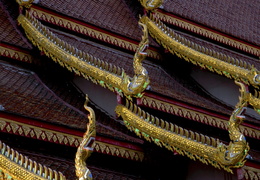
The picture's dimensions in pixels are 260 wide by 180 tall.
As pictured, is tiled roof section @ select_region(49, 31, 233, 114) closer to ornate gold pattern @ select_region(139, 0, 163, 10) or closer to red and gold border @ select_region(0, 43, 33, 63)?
red and gold border @ select_region(0, 43, 33, 63)

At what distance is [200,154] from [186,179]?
27.8 inches

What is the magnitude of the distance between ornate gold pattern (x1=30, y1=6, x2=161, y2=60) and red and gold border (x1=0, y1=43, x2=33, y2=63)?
1.43ft

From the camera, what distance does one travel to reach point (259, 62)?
293 inches

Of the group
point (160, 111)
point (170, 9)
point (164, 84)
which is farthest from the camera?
point (170, 9)

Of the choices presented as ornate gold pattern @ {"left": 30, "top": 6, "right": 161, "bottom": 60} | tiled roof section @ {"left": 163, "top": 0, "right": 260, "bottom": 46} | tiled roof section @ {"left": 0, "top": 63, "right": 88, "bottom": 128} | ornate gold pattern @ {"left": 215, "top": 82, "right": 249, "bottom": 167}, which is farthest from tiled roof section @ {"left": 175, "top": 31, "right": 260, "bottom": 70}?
ornate gold pattern @ {"left": 215, "top": 82, "right": 249, "bottom": 167}

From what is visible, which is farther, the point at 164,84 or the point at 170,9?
the point at 170,9

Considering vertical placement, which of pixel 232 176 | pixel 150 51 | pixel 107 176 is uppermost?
pixel 150 51

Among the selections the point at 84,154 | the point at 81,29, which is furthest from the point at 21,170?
the point at 81,29

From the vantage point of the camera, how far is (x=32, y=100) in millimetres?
5305

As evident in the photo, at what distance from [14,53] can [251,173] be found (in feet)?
8.30

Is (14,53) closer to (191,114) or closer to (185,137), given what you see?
(191,114)

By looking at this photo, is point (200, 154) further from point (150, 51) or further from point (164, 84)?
point (150, 51)

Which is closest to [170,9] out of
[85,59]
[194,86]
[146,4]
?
[146,4]

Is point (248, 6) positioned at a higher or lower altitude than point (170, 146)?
higher
